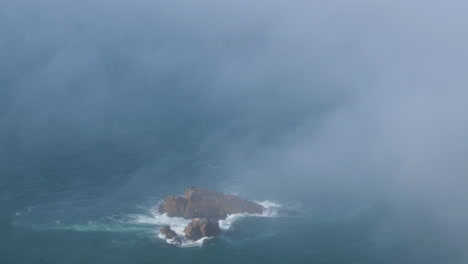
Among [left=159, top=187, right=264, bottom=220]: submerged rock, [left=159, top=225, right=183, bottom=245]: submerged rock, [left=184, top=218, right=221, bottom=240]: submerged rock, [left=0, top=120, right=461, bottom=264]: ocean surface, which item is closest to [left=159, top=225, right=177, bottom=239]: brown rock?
[left=159, top=225, right=183, bottom=245]: submerged rock

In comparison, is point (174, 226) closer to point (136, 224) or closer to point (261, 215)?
point (136, 224)

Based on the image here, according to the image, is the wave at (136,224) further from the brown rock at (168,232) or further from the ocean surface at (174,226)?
the brown rock at (168,232)

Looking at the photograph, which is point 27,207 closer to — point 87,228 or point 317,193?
point 87,228

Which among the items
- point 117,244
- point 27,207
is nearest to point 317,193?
point 117,244

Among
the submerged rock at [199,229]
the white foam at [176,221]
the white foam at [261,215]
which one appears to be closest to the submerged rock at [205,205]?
the white foam at [261,215]

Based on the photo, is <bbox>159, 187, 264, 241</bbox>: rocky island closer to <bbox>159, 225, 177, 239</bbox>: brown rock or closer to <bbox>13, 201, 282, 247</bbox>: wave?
<bbox>13, 201, 282, 247</bbox>: wave

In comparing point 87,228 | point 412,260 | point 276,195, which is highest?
point 276,195

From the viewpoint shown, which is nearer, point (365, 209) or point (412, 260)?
point (412, 260)
